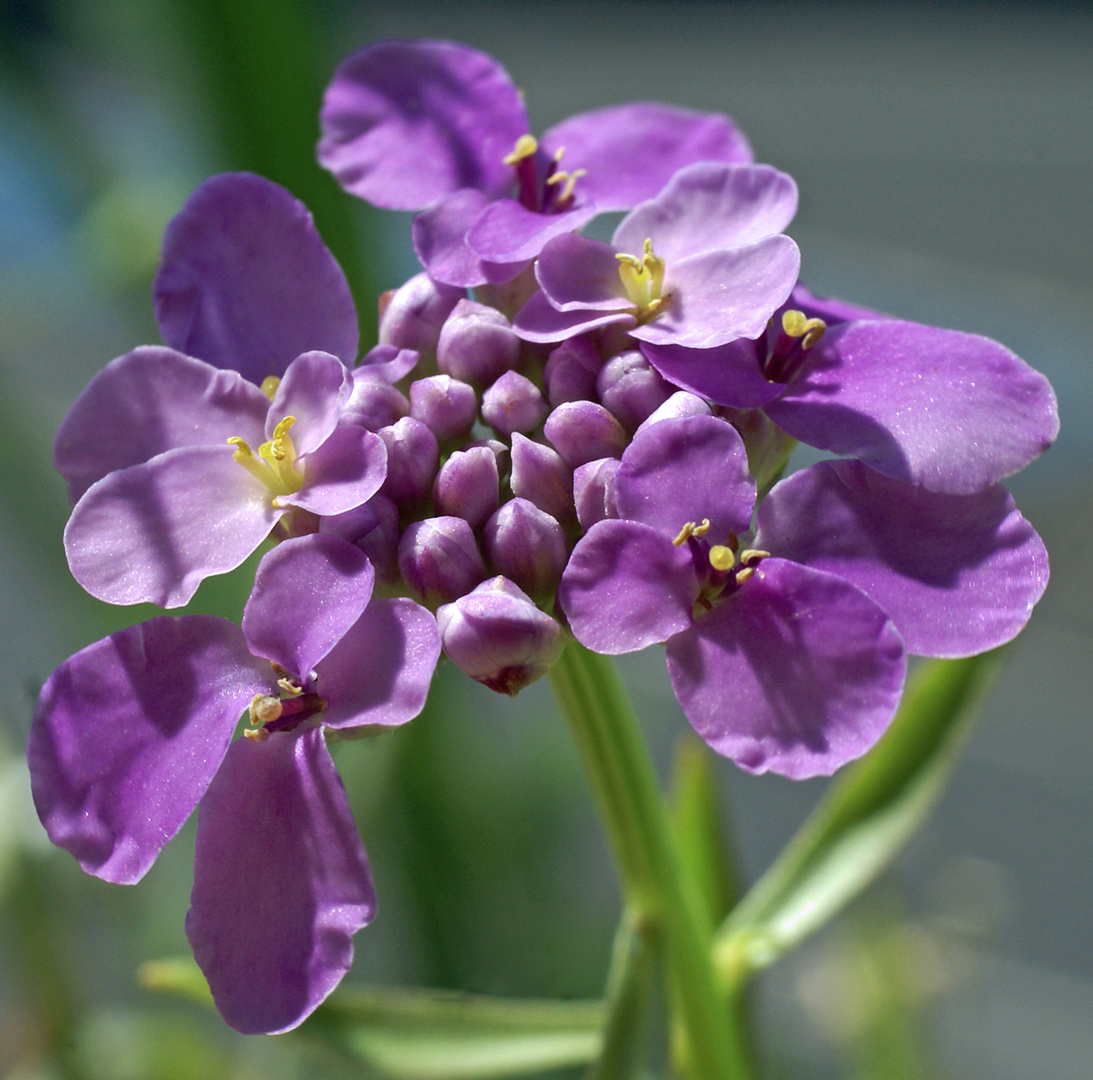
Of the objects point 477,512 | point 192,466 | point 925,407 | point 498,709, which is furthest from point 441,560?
point 498,709

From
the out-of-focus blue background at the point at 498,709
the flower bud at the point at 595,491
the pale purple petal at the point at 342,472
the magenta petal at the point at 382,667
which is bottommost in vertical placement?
the out-of-focus blue background at the point at 498,709

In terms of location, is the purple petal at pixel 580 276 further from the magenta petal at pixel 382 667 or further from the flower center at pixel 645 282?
the magenta petal at pixel 382 667

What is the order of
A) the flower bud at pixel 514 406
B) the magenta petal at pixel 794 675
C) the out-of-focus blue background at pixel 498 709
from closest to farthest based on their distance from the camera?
the magenta petal at pixel 794 675, the flower bud at pixel 514 406, the out-of-focus blue background at pixel 498 709

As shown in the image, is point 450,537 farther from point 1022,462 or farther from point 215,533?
point 1022,462

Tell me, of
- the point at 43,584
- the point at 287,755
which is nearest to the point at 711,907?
the point at 287,755

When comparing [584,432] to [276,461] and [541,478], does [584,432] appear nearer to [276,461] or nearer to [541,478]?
[541,478]

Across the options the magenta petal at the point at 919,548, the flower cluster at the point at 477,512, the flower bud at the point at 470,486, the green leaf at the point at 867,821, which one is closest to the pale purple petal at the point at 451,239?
the flower cluster at the point at 477,512

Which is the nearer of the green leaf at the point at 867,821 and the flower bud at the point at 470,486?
the flower bud at the point at 470,486
